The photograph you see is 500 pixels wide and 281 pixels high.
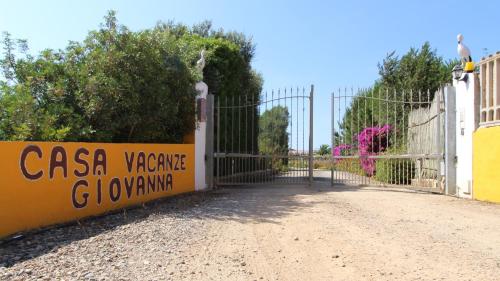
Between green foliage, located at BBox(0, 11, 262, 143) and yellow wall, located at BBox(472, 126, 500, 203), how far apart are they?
6.59 meters

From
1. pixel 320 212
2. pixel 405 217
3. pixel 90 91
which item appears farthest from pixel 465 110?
pixel 90 91

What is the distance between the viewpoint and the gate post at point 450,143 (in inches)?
409

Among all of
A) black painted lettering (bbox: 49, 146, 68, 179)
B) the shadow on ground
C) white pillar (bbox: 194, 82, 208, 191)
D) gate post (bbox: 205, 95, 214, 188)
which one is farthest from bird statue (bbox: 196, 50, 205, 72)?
black painted lettering (bbox: 49, 146, 68, 179)

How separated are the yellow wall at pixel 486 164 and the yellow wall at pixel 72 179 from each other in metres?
6.73

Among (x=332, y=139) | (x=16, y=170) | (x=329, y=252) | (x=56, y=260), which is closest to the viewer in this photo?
(x=56, y=260)

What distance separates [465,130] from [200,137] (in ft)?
20.8

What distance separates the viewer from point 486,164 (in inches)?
358

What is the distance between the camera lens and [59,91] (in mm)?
8281

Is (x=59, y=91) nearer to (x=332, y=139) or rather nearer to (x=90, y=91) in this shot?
(x=90, y=91)

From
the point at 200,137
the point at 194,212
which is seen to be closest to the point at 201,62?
the point at 200,137

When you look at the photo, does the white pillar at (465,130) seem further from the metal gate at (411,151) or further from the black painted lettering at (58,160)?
the black painted lettering at (58,160)

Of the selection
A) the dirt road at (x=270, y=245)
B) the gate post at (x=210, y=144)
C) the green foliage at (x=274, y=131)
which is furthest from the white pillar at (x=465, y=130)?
the gate post at (x=210, y=144)

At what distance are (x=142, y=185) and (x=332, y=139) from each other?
523 cm

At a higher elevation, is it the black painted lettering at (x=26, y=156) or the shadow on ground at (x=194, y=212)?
the black painted lettering at (x=26, y=156)
